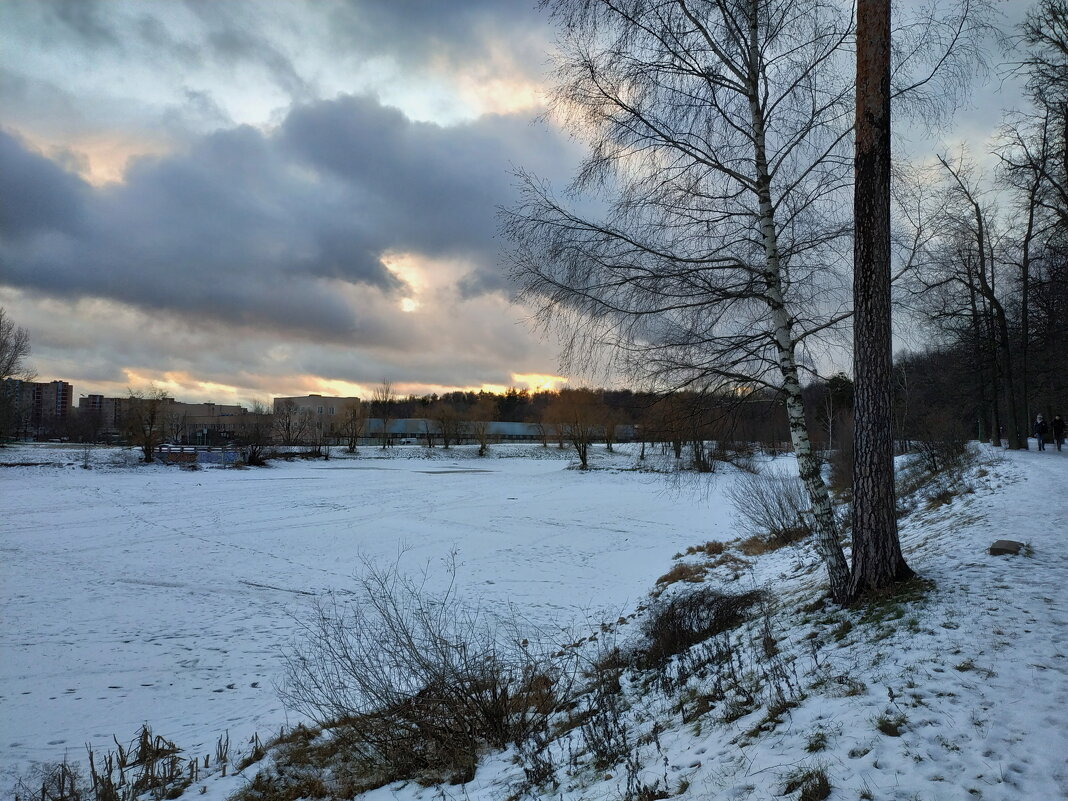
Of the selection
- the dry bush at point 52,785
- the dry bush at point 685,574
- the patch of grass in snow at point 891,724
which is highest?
the patch of grass in snow at point 891,724

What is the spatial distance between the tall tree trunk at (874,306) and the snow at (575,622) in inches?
27.9

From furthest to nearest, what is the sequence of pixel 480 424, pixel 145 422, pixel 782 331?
1. pixel 480 424
2. pixel 145 422
3. pixel 782 331

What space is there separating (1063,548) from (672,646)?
4.82 metres

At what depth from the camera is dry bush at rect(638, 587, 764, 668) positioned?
7.17 metres

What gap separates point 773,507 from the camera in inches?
639

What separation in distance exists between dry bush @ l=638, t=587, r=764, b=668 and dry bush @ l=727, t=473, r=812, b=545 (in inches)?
250

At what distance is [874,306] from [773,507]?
11448 mm

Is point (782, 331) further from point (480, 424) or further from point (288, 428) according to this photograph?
point (288, 428)

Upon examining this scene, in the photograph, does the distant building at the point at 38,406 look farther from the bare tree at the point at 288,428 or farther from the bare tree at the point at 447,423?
the bare tree at the point at 447,423

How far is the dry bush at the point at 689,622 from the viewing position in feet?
23.5

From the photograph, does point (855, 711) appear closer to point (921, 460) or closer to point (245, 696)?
point (245, 696)

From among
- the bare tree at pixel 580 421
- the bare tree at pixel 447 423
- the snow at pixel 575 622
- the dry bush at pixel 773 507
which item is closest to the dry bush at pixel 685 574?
the snow at pixel 575 622

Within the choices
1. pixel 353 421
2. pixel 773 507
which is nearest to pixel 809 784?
pixel 773 507

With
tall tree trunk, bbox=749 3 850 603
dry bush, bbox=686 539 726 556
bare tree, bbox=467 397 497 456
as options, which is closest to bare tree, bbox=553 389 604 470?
bare tree, bbox=467 397 497 456
